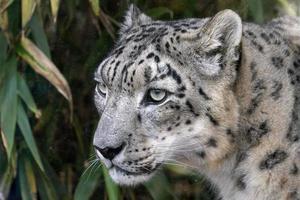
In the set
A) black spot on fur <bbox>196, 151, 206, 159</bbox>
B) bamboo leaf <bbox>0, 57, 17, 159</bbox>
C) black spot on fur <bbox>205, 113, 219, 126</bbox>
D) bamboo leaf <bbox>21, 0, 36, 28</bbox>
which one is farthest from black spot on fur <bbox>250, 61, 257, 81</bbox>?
bamboo leaf <bbox>0, 57, 17, 159</bbox>

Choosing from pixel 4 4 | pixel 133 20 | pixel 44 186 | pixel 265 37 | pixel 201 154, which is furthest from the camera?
pixel 44 186

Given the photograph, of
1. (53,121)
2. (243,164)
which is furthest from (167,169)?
(243,164)

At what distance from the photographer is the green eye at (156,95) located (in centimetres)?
381

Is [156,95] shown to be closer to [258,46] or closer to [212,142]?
[212,142]

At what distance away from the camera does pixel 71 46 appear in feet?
19.4

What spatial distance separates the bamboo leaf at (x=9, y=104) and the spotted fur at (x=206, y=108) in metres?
1.11

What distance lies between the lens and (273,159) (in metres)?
3.90

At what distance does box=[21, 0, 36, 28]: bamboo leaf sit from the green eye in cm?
128

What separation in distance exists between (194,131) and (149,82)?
279 mm

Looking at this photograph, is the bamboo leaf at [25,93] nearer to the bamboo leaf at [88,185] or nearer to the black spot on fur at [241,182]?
the bamboo leaf at [88,185]

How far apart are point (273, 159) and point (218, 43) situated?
53 cm

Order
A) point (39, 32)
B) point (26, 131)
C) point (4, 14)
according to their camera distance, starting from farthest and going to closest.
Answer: point (39, 32) < point (26, 131) < point (4, 14)

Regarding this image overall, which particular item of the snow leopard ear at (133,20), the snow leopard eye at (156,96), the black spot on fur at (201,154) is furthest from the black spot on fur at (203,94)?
the snow leopard ear at (133,20)

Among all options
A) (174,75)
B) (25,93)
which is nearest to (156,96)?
(174,75)
